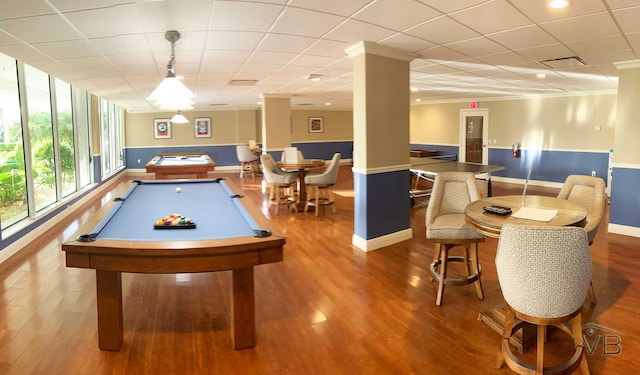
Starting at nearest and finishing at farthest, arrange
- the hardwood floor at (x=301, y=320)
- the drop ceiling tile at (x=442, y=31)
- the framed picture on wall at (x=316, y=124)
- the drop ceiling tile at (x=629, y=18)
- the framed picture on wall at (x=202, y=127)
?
the hardwood floor at (x=301, y=320) → the drop ceiling tile at (x=629, y=18) → the drop ceiling tile at (x=442, y=31) → the framed picture on wall at (x=202, y=127) → the framed picture on wall at (x=316, y=124)

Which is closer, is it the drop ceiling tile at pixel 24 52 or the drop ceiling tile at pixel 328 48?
the drop ceiling tile at pixel 24 52

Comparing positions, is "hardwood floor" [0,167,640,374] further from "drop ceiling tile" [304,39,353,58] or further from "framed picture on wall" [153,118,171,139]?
"framed picture on wall" [153,118,171,139]

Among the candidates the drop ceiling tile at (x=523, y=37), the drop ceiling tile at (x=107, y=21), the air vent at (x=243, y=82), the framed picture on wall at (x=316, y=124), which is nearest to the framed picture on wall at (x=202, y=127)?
the framed picture on wall at (x=316, y=124)

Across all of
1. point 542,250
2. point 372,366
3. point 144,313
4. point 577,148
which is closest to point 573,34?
point 542,250

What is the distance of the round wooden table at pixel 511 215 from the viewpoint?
2596 mm

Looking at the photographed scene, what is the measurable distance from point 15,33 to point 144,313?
2485 millimetres

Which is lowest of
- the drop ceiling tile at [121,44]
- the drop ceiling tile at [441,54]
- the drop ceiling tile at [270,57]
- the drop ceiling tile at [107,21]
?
the drop ceiling tile at [107,21]

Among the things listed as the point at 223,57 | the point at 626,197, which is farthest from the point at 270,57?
the point at 626,197

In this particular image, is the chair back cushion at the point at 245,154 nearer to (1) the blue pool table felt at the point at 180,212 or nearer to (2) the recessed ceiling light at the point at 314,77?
(2) the recessed ceiling light at the point at 314,77

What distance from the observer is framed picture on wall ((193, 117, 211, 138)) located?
13.9 metres

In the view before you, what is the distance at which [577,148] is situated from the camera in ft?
28.8

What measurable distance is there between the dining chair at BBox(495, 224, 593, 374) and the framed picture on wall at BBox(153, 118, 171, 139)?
520 inches

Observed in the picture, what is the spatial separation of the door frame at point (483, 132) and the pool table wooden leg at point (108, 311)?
9.91 meters

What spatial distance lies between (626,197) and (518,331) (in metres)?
3.89
